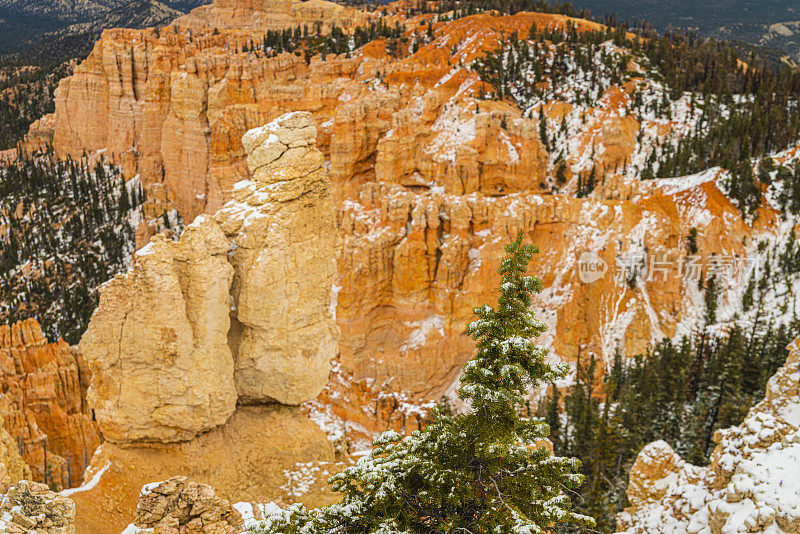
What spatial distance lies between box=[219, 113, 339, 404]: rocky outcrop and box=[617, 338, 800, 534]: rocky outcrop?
1028cm

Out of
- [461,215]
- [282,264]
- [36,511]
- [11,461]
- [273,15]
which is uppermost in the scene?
[273,15]

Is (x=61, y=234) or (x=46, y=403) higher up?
(x=46, y=403)

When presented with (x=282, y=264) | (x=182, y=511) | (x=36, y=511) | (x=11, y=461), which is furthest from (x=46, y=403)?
(x=36, y=511)

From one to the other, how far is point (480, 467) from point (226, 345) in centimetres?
958

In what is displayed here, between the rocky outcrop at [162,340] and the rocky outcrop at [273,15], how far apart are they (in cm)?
8955

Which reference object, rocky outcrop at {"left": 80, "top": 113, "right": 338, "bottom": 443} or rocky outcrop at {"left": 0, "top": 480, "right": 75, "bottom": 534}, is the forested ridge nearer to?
rocky outcrop at {"left": 80, "top": 113, "right": 338, "bottom": 443}

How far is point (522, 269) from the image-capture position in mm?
9695

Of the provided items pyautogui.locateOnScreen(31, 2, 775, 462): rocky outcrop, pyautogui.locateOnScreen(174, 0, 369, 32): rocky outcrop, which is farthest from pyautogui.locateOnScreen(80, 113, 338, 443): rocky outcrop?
pyautogui.locateOnScreen(174, 0, 369, 32): rocky outcrop

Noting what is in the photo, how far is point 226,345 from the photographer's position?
1702 centimetres

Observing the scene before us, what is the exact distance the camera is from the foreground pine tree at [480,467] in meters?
9.23

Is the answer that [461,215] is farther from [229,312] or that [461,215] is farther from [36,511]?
[36,511]

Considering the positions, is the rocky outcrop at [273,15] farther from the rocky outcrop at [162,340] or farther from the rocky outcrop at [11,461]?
the rocky outcrop at [11,461]

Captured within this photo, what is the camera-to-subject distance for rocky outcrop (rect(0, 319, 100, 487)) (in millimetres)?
27266

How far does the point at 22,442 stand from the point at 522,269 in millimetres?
26323
